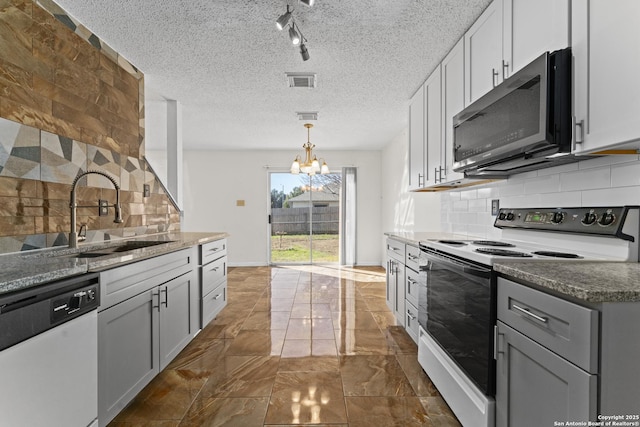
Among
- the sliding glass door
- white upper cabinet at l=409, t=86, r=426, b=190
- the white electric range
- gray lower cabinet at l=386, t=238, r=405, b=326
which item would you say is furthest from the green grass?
the white electric range

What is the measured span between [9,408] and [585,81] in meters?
2.36

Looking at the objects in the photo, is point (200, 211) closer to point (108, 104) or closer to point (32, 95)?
point (108, 104)

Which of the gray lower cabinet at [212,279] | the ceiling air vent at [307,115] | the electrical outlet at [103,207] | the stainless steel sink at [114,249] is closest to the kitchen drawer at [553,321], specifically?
the stainless steel sink at [114,249]

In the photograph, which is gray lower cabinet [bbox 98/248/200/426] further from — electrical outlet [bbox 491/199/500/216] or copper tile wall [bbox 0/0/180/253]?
electrical outlet [bbox 491/199/500/216]

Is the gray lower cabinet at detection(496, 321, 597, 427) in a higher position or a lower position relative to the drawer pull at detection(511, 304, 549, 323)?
lower

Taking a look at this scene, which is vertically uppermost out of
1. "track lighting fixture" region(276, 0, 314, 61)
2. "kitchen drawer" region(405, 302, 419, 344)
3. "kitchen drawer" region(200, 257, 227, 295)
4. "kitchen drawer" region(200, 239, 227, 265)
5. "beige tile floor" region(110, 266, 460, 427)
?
"track lighting fixture" region(276, 0, 314, 61)

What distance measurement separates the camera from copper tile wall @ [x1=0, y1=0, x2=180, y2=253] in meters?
1.72

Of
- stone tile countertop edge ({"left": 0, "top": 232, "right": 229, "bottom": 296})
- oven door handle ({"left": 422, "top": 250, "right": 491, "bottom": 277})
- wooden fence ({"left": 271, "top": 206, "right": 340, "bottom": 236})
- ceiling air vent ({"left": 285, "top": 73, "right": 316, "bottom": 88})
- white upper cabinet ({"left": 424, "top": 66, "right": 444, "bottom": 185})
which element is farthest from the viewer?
wooden fence ({"left": 271, "top": 206, "right": 340, "bottom": 236})

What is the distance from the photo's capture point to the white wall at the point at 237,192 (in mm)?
6660

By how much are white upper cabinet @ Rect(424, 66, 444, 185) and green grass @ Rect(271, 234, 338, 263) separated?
404 centimetres

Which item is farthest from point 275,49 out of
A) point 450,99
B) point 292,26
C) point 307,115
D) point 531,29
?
point 531,29

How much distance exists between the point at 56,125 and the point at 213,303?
191cm

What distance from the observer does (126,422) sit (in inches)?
69.1

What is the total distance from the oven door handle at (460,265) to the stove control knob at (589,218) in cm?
62
